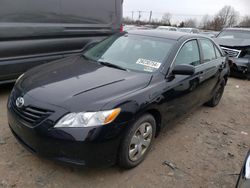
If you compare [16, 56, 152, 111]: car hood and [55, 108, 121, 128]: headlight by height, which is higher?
[16, 56, 152, 111]: car hood

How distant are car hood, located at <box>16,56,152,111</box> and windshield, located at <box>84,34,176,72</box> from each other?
0.21m

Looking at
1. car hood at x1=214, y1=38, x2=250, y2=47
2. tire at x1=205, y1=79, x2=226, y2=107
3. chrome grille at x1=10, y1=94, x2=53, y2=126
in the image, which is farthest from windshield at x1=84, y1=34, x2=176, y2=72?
car hood at x1=214, y1=38, x2=250, y2=47

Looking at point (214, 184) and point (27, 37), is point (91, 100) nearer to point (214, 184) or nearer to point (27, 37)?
point (214, 184)

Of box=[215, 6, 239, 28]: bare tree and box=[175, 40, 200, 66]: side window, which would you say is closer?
box=[175, 40, 200, 66]: side window

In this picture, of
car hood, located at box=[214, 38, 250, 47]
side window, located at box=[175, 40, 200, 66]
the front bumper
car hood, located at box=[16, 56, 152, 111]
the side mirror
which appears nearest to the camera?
the front bumper

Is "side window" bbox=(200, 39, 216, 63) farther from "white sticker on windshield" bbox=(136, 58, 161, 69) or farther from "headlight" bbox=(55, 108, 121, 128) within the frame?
"headlight" bbox=(55, 108, 121, 128)

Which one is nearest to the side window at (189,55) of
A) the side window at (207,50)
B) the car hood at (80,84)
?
the side window at (207,50)

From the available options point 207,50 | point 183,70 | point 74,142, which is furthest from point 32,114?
point 207,50

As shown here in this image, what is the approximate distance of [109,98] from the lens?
218 centimetres

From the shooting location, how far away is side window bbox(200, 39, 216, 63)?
12.6 ft

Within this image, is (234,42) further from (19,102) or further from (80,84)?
(19,102)

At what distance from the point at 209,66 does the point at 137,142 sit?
85.1 inches

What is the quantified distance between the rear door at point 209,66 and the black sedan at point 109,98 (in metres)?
A: 0.11

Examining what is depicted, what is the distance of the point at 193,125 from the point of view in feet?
12.8
